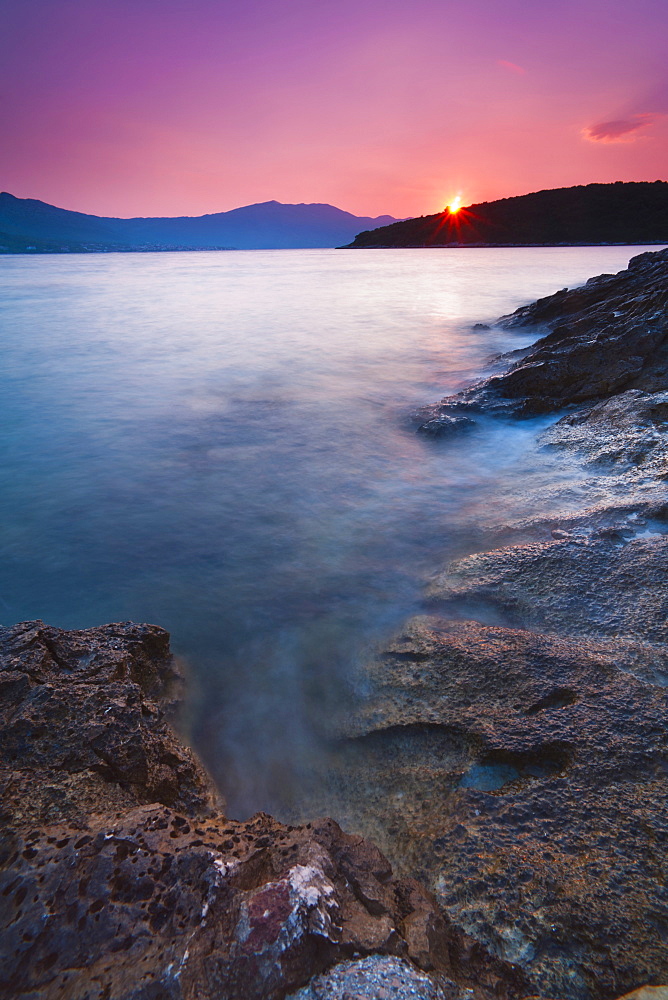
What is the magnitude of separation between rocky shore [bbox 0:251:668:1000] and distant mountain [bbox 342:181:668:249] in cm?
10393

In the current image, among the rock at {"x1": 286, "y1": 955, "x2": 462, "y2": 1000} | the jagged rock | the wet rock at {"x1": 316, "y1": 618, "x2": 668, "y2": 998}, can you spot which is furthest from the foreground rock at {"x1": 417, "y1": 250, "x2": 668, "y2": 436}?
the rock at {"x1": 286, "y1": 955, "x2": 462, "y2": 1000}

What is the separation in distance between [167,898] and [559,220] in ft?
370

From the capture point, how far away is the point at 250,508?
5469mm

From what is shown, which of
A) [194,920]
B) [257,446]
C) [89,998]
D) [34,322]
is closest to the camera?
[89,998]

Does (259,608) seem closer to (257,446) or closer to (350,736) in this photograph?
(350,736)

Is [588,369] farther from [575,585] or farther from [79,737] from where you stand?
[79,737]

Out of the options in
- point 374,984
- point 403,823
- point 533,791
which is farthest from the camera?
point 403,823

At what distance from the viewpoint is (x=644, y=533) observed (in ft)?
11.2

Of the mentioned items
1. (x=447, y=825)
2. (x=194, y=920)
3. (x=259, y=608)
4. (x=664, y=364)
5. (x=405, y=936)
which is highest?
(x=664, y=364)

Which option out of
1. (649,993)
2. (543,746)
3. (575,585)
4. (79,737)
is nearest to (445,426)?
(575,585)

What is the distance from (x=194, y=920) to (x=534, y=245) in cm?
11250

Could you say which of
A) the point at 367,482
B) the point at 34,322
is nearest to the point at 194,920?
the point at 367,482

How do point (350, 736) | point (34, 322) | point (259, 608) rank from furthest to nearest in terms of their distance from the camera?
point (34, 322) → point (259, 608) → point (350, 736)

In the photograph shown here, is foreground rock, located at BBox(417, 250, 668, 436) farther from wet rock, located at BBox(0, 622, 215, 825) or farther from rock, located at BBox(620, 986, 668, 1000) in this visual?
rock, located at BBox(620, 986, 668, 1000)
